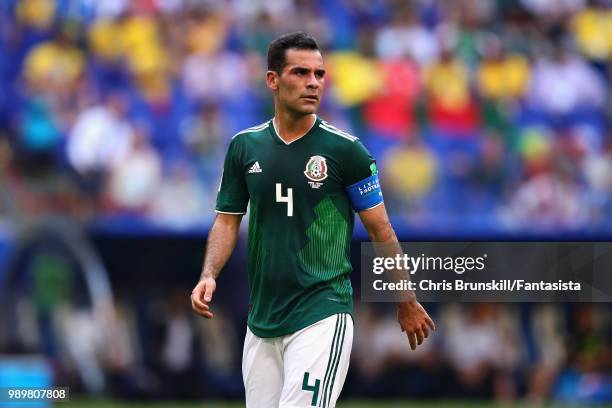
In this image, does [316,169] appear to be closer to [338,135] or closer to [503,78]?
[338,135]

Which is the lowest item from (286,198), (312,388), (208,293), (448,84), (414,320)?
(312,388)

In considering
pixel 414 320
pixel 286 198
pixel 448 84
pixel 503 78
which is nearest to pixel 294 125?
pixel 286 198

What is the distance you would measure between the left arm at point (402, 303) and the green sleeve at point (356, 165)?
0.18 metres

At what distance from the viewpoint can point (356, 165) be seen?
6.47m

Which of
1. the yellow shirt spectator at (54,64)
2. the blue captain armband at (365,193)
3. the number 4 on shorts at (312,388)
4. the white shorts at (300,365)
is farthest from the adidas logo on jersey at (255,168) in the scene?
the yellow shirt spectator at (54,64)

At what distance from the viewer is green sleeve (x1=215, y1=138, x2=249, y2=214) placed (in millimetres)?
6750

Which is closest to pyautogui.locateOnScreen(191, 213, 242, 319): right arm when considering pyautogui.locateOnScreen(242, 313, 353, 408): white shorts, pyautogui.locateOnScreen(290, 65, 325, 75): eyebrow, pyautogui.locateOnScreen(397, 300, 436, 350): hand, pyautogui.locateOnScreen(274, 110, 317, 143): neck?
pyautogui.locateOnScreen(242, 313, 353, 408): white shorts

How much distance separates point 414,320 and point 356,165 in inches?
33.7

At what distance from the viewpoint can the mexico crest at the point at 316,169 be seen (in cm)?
A: 646

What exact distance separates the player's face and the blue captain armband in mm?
459

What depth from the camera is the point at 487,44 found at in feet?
58.0

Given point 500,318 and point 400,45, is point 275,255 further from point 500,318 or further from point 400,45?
point 400,45

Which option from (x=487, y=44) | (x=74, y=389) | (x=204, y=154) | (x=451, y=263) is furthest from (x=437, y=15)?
(x=451, y=263)

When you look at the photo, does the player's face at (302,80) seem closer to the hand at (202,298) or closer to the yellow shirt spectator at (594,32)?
the hand at (202,298)
